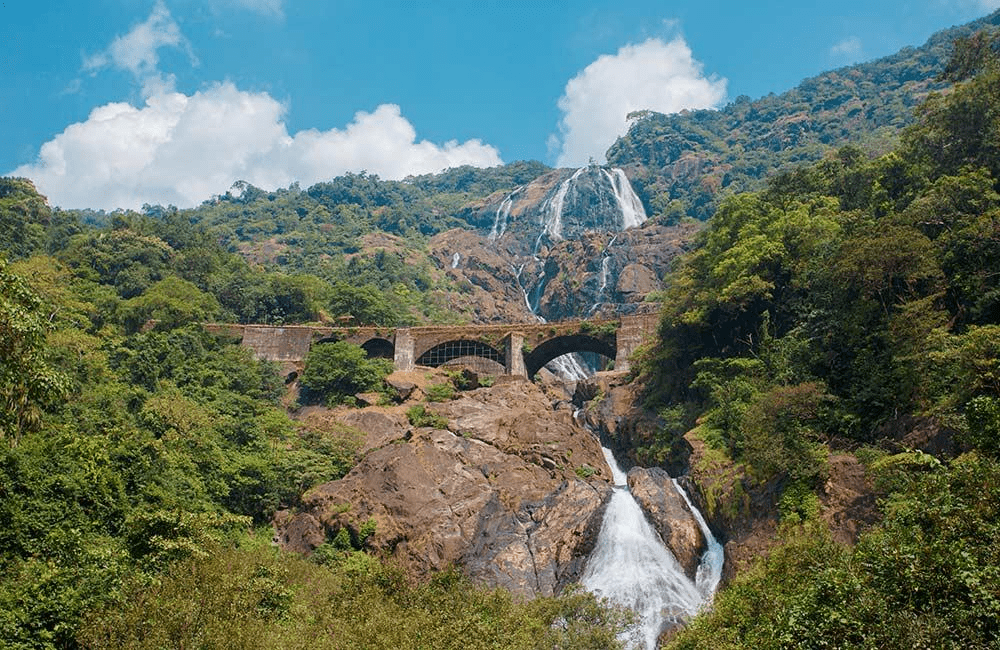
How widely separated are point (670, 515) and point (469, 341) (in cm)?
2857

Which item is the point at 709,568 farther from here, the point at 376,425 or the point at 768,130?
the point at 768,130

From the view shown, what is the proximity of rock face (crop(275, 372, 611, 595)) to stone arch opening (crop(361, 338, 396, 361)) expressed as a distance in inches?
631

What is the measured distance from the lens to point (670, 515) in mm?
30500

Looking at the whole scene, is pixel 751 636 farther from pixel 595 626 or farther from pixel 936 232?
pixel 936 232

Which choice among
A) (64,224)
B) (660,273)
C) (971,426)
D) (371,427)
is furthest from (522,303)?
(971,426)

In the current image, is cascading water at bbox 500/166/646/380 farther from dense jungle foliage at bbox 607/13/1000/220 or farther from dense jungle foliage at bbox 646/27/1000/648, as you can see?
dense jungle foliage at bbox 646/27/1000/648

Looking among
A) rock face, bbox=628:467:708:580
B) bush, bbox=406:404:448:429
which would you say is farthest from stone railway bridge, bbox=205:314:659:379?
rock face, bbox=628:467:708:580

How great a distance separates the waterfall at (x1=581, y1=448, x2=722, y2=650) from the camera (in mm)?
25703

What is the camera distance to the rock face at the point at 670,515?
2879cm

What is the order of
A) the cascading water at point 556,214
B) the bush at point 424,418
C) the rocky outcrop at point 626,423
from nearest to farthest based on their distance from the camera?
the rocky outcrop at point 626,423 → the bush at point 424,418 → the cascading water at point 556,214

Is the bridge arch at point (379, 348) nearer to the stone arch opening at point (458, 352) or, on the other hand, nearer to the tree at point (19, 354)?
the stone arch opening at point (458, 352)

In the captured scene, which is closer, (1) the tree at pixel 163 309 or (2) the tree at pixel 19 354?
(2) the tree at pixel 19 354

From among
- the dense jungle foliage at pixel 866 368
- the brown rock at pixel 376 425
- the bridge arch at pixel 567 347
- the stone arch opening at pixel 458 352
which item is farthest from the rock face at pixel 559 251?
the brown rock at pixel 376 425

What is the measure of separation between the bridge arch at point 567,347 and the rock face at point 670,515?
857 inches
